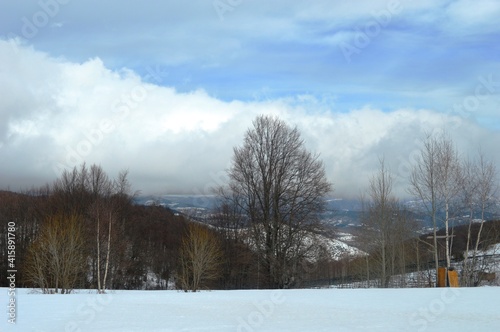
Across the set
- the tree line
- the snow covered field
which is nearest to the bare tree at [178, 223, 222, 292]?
the tree line

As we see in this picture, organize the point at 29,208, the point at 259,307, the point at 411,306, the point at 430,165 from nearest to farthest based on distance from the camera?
the point at 411,306 < the point at 259,307 < the point at 430,165 < the point at 29,208

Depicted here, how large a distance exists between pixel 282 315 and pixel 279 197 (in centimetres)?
2095

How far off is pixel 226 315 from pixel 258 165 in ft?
71.5

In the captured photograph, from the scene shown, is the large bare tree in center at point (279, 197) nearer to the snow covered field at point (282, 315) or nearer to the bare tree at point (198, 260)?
the bare tree at point (198, 260)

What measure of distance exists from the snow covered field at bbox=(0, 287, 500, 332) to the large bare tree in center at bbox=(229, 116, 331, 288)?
15990 millimetres

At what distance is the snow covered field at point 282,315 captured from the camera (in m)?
11.0

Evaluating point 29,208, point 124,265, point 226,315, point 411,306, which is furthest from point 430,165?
point 29,208

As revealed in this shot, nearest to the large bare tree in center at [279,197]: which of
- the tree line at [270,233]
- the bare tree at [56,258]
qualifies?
the tree line at [270,233]

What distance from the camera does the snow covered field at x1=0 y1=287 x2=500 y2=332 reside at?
36.2 ft

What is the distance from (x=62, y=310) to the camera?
14766 mm

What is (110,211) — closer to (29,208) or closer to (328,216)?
(328,216)

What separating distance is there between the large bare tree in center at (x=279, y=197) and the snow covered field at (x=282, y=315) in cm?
1599

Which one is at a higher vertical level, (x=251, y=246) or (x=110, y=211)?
(x=110, y=211)

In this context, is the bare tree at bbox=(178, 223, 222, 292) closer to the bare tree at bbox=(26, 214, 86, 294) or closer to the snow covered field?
the bare tree at bbox=(26, 214, 86, 294)
